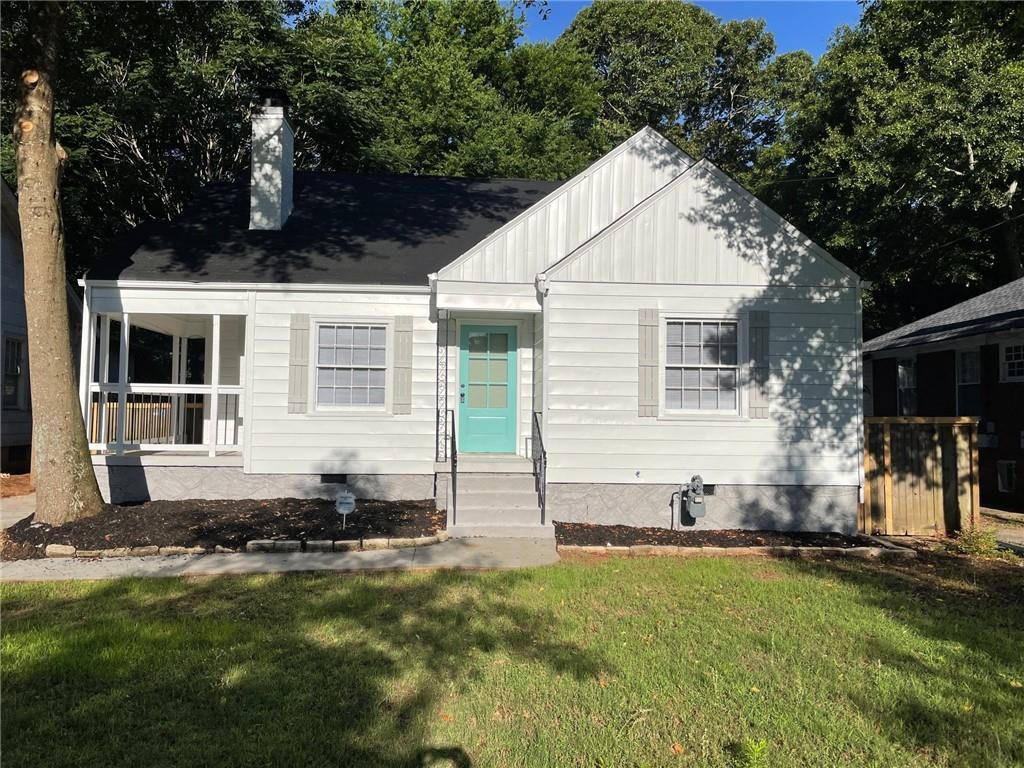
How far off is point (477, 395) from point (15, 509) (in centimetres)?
728

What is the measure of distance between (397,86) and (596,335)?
1912 centimetres

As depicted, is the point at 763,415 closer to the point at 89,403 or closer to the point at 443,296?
the point at 443,296

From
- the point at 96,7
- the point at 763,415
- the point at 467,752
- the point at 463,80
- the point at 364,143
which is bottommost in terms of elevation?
the point at 467,752

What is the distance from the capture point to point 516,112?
1025 inches

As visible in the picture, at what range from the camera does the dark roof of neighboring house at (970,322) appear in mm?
12859

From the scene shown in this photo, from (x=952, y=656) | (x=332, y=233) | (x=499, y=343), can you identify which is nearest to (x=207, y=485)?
(x=332, y=233)

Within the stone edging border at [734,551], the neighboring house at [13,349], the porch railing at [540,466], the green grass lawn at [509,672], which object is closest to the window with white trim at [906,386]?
the stone edging border at [734,551]

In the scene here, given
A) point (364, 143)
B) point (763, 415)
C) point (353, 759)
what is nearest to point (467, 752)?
point (353, 759)

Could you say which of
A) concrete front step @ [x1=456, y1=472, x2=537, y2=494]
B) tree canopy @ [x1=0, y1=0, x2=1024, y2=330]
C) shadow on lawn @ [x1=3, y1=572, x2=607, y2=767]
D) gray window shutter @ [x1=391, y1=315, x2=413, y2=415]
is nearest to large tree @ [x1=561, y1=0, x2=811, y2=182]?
tree canopy @ [x1=0, y1=0, x2=1024, y2=330]

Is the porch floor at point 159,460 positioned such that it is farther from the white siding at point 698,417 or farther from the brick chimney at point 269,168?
the white siding at point 698,417

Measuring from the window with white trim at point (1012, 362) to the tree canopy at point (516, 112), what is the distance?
576cm

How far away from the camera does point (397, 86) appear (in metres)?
24.2

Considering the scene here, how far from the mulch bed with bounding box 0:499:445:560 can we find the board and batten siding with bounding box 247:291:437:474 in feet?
2.23

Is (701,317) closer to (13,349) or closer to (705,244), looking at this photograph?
(705,244)
